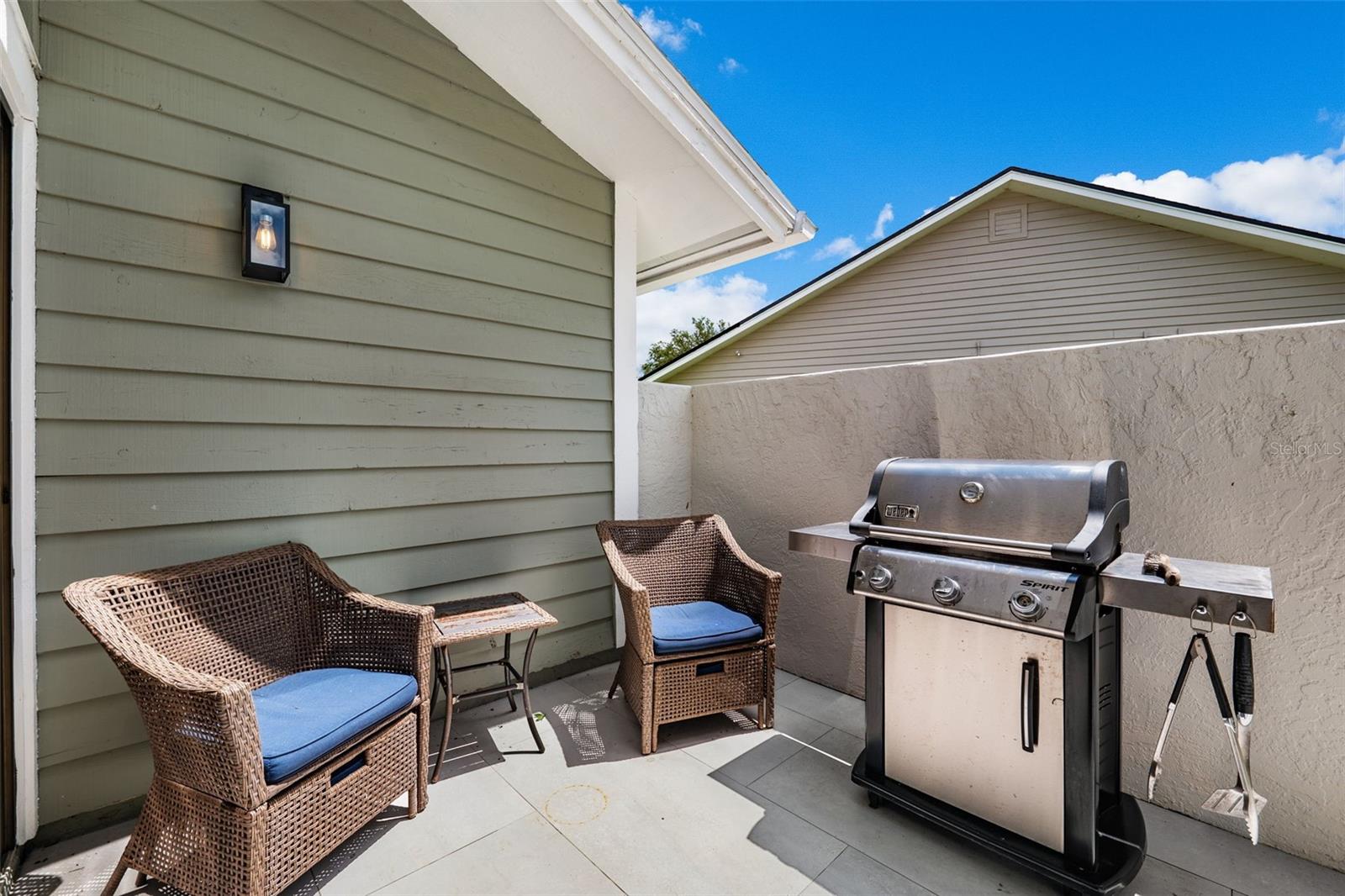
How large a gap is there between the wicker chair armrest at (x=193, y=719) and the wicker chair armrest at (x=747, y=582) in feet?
6.33

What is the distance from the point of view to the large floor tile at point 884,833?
1.76 metres

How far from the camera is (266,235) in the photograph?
7.32 ft

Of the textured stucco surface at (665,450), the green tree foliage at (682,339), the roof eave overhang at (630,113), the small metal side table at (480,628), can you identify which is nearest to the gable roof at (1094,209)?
the roof eave overhang at (630,113)

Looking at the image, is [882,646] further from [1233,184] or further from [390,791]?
[1233,184]

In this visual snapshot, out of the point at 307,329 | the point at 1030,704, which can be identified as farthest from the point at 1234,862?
the point at 307,329

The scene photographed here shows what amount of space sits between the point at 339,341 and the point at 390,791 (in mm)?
1803

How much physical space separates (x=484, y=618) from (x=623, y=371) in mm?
1646

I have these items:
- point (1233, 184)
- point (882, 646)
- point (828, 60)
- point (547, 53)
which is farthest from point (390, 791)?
point (1233, 184)

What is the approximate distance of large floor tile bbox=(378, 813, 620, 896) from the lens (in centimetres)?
173

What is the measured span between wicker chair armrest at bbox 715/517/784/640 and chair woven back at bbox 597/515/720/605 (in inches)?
2.5

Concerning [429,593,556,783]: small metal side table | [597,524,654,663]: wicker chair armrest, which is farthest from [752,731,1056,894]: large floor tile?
[429,593,556,783]: small metal side table

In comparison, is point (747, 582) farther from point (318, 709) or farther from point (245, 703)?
point (245, 703)

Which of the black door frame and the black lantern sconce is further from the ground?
the black lantern sconce

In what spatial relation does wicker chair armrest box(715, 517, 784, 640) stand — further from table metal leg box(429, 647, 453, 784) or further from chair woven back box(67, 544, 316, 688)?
chair woven back box(67, 544, 316, 688)
